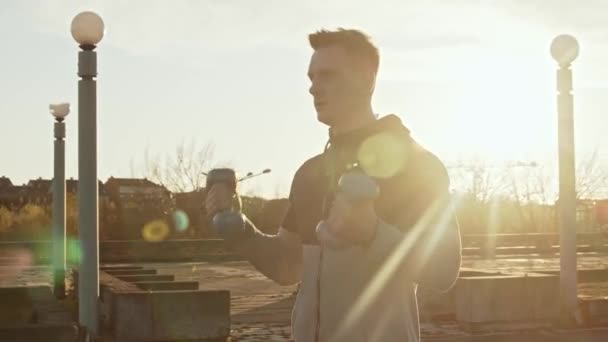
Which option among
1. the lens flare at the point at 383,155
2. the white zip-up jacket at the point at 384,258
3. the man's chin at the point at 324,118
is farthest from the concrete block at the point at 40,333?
the lens flare at the point at 383,155

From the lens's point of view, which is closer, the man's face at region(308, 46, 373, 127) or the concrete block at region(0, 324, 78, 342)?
the man's face at region(308, 46, 373, 127)

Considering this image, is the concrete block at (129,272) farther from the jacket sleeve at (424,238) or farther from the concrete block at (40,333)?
the jacket sleeve at (424,238)

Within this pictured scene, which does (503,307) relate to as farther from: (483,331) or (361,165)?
(361,165)

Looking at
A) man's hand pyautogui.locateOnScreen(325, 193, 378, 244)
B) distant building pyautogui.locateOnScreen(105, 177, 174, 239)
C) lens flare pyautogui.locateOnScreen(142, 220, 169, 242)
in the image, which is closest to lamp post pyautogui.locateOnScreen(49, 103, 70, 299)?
man's hand pyautogui.locateOnScreen(325, 193, 378, 244)

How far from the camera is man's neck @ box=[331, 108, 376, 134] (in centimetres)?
309

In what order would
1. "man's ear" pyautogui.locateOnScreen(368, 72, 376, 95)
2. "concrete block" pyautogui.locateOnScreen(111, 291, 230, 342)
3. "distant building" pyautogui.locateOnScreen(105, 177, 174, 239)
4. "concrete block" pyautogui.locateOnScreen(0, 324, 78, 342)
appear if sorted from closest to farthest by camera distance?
"man's ear" pyautogui.locateOnScreen(368, 72, 376, 95)
"concrete block" pyautogui.locateOnScreen(0, 324, 78, 342)
"concrete block" pyautogui.locateOnScreen(111, 291, 230, 342)
"distant building" pyautogui.locateOnScreen(105, 177, 174, 239)

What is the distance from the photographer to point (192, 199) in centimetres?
4944

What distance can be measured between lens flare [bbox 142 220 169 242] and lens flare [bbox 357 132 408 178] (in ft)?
139

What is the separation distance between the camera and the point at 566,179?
1198 cm

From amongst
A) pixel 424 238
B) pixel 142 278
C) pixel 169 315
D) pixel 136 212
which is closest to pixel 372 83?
pixel 424 238

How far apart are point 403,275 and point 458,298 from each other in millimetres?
9202

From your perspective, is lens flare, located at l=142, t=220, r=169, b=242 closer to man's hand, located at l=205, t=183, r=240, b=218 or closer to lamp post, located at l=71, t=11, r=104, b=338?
lamp post, located at l=71, t=11, r=104, b=338

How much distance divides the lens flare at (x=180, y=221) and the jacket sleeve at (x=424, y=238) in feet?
143

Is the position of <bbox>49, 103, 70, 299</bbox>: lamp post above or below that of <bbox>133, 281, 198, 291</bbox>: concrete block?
above
